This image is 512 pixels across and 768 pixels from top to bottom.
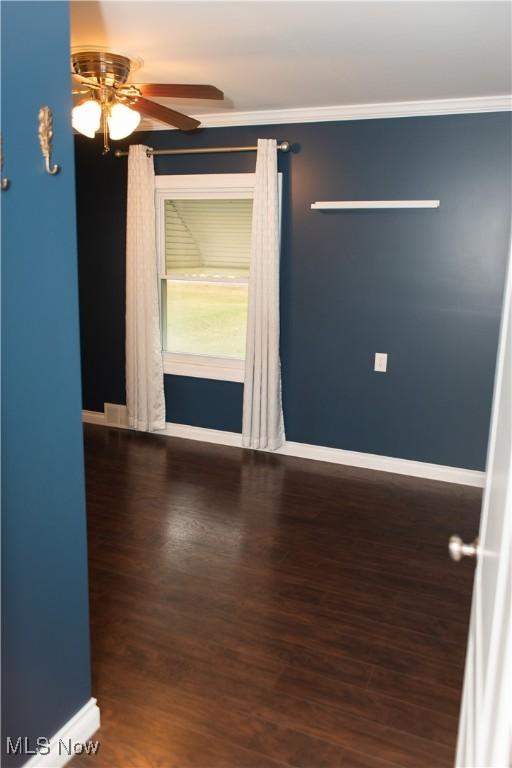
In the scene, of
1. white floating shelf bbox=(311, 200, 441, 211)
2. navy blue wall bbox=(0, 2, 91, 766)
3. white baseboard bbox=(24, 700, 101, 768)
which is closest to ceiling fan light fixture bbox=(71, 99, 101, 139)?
navy blue wall bbox=(0, 2, 91, 766)

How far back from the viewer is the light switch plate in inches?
177

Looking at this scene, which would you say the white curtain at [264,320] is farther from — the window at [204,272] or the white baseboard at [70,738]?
the white baseboard at [70,738]

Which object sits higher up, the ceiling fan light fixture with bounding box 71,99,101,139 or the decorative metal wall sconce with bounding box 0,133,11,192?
the ceiling fan light fixture with bounding box 71,99,101,139

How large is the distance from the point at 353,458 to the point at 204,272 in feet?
6.17

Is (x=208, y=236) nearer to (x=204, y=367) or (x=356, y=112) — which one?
(x=204, y=367)

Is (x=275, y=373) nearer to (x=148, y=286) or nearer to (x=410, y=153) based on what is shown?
(x=148, y=286)

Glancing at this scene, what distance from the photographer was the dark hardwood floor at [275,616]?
211cm

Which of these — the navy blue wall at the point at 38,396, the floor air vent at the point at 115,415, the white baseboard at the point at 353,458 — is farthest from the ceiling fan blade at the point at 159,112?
the floor air vent at the point at 115,415

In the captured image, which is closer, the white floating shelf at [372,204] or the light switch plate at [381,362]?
the white floating shelf at [372,204]

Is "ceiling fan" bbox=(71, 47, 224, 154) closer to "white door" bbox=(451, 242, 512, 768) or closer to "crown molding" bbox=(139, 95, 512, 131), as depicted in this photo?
"crown molding" bbox=(139, 95, 512, 131)

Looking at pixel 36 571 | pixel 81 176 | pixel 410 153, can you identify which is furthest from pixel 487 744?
pixel 81 176

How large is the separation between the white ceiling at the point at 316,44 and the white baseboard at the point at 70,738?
2.55 meters

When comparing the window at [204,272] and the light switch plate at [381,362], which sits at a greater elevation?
the window at [204,272]

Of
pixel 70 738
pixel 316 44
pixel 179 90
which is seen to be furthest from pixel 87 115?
pixel 70 738
